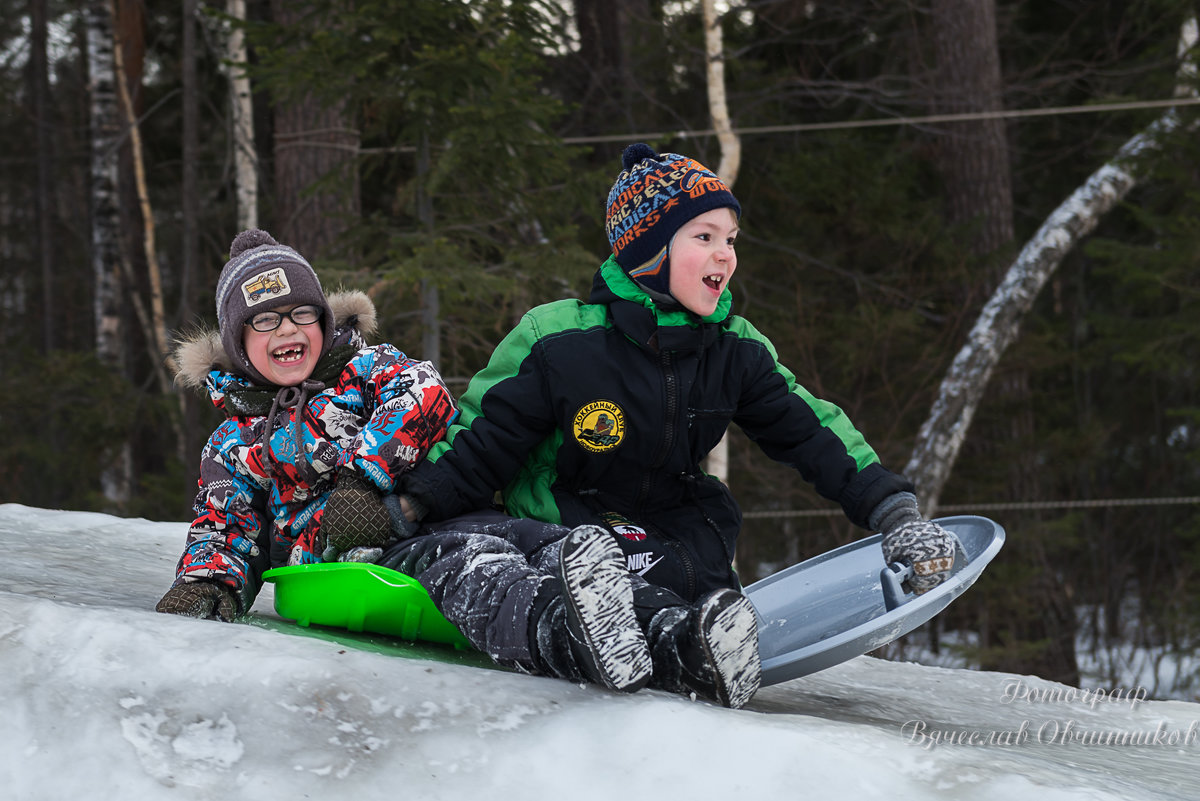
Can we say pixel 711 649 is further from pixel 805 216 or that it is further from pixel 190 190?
pixel 190 190

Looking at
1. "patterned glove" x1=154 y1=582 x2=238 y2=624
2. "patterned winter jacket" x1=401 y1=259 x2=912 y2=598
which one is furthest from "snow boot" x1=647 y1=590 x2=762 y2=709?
"patterned glove" x1=154 y1=582 x2=238 y2=624

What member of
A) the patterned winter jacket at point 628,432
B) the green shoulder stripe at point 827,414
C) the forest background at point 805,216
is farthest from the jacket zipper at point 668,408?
the forest background at point 805,216

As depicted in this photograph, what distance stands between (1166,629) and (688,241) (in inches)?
335

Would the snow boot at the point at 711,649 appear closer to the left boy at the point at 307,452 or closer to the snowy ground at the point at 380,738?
the snowy ground at the point at 380,738

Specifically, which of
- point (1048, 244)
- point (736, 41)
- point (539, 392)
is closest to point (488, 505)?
point (539, 392)

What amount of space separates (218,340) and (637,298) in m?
1.10

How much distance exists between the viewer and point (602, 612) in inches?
75.2

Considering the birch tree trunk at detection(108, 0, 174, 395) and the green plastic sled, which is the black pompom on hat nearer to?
the green plastic sled

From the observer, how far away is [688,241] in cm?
252

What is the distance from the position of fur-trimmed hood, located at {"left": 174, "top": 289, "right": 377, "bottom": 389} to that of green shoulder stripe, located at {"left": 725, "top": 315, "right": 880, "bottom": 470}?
946 millimetres

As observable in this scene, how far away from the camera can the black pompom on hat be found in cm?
253

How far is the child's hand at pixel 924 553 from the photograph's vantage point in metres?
2.34

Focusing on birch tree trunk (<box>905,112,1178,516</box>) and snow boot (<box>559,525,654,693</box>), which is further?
birch tree trunk (<box>905,112,1178,516</box>)

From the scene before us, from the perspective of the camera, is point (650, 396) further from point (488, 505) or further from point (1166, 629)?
point (1166, 629)
